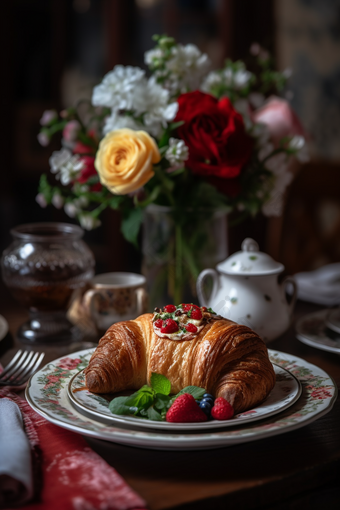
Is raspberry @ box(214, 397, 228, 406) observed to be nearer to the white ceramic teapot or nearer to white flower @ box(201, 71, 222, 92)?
the white ceramic teapot

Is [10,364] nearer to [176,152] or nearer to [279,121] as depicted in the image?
[176,152]

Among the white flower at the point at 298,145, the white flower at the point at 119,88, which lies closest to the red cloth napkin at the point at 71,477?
the white flower at the point at 119,88

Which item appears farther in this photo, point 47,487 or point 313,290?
point 313,290

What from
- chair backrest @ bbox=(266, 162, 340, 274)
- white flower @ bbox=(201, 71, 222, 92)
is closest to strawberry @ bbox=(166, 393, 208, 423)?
white flower @ bbox=(201, 71, 222, 92)

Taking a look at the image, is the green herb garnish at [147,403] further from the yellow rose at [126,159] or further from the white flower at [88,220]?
the white flower at [88,220]

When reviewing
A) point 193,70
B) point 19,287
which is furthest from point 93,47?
point 19,287

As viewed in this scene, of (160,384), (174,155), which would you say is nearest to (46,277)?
(174,155)

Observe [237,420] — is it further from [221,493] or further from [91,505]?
[91,505]
